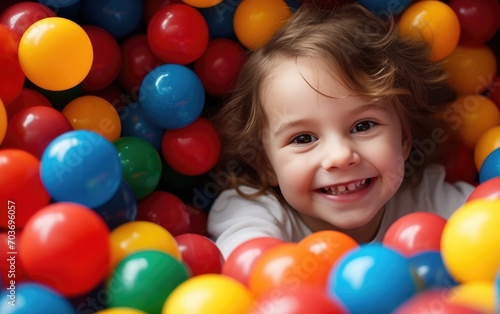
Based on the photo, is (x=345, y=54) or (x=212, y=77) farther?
(x=212, y=77)

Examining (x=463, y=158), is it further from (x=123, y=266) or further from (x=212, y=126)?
(x=123, y=266)

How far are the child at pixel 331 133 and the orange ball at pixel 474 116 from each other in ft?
0.12

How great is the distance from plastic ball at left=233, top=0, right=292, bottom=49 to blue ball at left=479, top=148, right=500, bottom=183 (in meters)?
0.50

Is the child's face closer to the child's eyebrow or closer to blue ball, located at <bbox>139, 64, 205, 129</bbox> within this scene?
the child's eyebrow

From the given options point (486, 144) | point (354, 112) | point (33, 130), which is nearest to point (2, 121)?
point (33, 130)

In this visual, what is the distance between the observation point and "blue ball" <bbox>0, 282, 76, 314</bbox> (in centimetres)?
79

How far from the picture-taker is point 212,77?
1.47 meters

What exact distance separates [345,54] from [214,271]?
0.53m

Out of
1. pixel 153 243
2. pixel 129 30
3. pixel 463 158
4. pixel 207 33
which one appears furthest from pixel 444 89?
pixel 153 243

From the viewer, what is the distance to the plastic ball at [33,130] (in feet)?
3.59

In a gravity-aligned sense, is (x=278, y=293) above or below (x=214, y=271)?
above

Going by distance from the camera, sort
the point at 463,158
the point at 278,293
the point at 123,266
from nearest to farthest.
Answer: the point at 278,293 < the point at 123,266 < the point at 463,158

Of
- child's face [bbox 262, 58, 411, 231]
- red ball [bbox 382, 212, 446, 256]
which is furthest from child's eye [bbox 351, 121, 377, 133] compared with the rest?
red ball [bbox 382, 212, 446, 256]

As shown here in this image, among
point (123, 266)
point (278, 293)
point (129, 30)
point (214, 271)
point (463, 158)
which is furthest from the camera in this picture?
point (463, 158)
